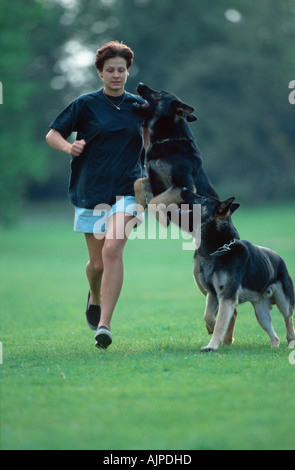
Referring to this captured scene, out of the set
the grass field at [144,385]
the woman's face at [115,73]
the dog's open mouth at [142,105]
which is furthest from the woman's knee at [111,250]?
the woman's face at [115,73]

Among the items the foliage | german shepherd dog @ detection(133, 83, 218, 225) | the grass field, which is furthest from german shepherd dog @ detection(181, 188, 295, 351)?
the foliage

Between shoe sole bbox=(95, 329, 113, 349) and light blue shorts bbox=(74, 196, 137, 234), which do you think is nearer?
shoe sole bbox=(95, 329, 113, 349)

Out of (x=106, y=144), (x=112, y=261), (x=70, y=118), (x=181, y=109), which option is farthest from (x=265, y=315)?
(x=70, y=118)

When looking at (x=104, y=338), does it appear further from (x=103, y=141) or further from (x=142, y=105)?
(x=142, y=105)

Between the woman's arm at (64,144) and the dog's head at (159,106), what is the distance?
0.67 metres

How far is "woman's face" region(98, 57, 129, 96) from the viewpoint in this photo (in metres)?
6.70

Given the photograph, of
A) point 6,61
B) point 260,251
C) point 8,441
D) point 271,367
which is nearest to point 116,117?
point 260,251

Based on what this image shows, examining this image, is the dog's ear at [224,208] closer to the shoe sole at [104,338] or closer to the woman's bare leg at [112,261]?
the woman's bare leg at [112,261]

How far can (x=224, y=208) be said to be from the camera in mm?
6363

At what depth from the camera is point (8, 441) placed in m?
3.80

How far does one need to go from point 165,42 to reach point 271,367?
174 ft

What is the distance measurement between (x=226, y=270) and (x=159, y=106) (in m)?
1.71

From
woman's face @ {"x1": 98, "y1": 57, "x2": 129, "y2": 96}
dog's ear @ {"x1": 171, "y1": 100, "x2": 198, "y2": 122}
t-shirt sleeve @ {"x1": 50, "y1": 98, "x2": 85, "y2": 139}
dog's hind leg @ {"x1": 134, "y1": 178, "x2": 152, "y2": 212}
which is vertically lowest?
dog's hind leg @ {"x1": 134, "y1": 178, "x2": 152, "y2": 212}

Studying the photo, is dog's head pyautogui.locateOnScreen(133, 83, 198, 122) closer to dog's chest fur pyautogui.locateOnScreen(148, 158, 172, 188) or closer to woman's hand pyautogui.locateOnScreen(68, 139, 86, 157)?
dog's chest fur pyautogui.locateOnScreen(148, 158, 172, 188)
